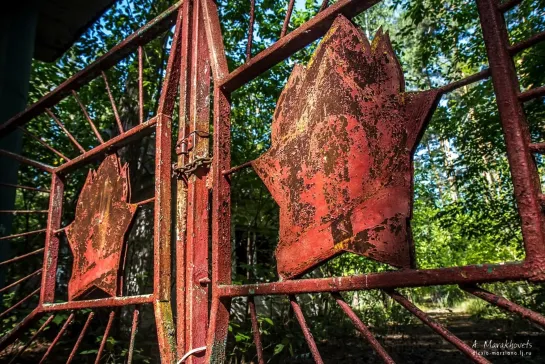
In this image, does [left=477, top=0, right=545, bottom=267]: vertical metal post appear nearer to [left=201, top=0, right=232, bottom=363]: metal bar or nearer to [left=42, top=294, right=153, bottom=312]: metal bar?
[left=201, top=0, right=232, bottom=363]: metal bar

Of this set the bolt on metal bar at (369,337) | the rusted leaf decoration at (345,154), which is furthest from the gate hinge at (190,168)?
the bolt on metal bar at (369,337)

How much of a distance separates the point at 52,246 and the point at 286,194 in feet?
5.32

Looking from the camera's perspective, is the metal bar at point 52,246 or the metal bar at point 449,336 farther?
the metal bar at point 52,246

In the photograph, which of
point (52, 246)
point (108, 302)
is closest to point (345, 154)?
point (108, 302)

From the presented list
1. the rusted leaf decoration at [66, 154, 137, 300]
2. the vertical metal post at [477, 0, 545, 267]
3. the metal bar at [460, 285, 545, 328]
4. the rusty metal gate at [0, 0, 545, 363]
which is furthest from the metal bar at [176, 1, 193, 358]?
the vertical metal post at [477, 0, 545, 267]

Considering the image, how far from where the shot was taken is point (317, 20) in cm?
123

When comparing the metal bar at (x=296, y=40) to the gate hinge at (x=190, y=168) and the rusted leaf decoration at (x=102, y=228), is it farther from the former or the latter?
the rusted leaf decoration at (x=102, y=228)

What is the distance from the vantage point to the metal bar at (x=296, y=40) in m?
1.17

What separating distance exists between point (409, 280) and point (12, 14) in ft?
11.5

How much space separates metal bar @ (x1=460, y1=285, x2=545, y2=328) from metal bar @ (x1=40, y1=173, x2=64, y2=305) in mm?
2057

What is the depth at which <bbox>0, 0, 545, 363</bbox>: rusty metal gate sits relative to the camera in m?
0.83

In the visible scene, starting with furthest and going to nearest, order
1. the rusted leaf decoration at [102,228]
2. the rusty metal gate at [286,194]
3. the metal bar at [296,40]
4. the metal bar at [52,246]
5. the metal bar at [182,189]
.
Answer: the metal bar at [52,246], the rusted leaf decoration at [102,228], the metal bar at [182,189], the metal bar at [296,40], the rusty metal gate at [286,194]

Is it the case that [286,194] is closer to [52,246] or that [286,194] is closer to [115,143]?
[115,143]

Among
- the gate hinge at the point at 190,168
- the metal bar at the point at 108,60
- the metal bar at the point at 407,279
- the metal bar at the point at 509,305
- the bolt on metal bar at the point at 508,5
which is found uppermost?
the metal bar at the point at 108,60
